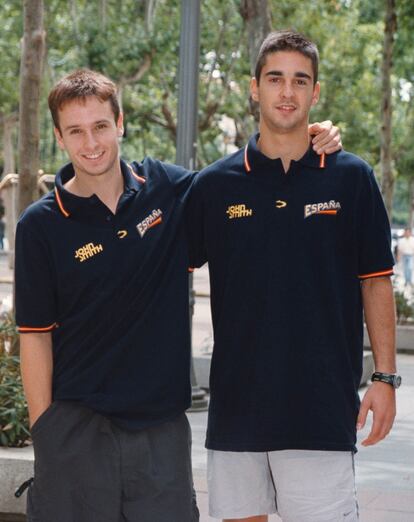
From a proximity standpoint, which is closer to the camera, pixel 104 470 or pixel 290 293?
pixel 104 470

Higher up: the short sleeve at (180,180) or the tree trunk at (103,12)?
the tree trunk at (103,12)

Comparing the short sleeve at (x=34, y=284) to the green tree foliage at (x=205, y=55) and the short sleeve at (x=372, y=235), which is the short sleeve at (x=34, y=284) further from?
the green tree foliage at (x=205, y=55)

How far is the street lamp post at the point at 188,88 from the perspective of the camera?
10.6 meters

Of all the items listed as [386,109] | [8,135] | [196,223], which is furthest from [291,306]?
[8,135]

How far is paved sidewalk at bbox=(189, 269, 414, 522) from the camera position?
6.62m

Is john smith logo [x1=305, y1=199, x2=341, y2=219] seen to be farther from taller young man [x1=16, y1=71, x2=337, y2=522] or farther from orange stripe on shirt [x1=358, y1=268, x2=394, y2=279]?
taller young man [x1=16, y1=71, x2=337, y2=522]

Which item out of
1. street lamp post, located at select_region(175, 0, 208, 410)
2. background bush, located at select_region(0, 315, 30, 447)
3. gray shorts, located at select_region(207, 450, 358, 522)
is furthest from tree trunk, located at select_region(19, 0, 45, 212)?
gray shorts, located at select_region(207, 450, 358, 522)

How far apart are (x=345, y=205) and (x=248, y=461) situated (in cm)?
88

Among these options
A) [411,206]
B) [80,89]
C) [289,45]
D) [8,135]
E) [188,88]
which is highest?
[8,135]

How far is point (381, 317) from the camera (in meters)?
4.13

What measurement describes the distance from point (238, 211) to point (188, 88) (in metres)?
6.61

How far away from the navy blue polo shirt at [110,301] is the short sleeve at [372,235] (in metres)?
0.58

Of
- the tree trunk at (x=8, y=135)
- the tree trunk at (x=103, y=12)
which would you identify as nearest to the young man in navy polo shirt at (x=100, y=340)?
the tree trunk at (x=103, y=12)

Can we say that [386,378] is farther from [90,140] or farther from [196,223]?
[90,140]
